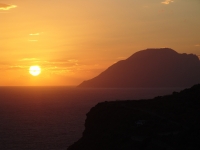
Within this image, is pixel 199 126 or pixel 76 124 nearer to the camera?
pixel 199 126

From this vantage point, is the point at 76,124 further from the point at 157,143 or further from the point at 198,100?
the point at 157,143

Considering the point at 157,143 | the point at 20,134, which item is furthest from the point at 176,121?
the point at 20,134

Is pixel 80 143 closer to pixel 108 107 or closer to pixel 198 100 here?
pixel 108 107

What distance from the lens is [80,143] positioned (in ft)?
119

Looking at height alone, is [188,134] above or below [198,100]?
below

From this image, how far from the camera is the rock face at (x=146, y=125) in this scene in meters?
25.3

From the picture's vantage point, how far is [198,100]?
35.6 metres

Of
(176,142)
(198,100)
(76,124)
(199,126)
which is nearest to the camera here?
(176,142)

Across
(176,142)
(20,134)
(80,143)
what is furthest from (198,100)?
(20,134)

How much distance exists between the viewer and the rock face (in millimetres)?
25344

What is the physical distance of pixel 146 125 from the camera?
2911 cm

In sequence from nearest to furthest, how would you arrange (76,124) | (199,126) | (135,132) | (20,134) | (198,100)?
1. (199,126)
2. (135,132)
3. (198,100)
4. (20,134)
5. (76,124)

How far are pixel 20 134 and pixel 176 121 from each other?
119 ft

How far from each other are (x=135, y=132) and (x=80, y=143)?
9720 mm
